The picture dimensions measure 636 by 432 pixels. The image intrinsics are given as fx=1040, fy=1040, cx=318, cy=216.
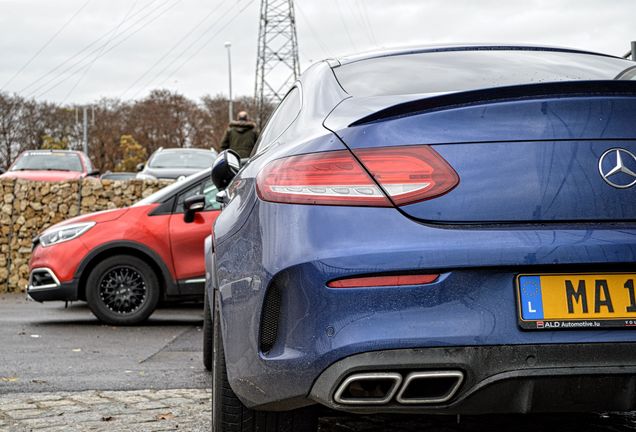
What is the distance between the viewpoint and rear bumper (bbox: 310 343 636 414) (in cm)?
284

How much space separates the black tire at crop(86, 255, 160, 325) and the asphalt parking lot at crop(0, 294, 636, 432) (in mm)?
155

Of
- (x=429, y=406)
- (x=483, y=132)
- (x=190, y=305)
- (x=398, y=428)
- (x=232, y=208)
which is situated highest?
(x=483, y=132)

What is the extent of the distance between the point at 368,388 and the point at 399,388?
10 centimetres

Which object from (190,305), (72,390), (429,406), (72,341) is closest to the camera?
(429,406)

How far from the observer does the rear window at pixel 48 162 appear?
67.8ft

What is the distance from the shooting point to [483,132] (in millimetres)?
2992

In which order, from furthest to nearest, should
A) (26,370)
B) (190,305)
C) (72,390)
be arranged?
1. (190,305)
2. (26,370)
3. (72,390)

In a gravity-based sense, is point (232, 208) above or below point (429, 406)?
above

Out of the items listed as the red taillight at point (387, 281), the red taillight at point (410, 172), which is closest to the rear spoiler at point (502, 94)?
the red taillight at point (410, 172)

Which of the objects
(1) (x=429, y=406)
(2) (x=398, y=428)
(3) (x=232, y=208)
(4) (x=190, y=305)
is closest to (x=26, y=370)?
(2) (x=398, y=428)

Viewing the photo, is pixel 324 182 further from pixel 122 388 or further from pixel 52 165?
pixel 52 165

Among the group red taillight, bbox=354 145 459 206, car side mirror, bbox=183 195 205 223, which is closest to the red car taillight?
red taillight, bbox=354 145 459 206

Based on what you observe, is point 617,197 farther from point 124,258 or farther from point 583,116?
point 124,258

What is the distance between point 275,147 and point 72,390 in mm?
2971
